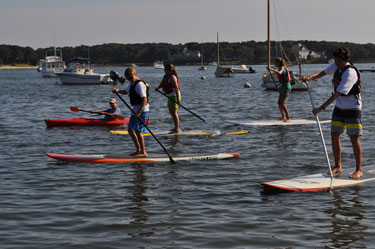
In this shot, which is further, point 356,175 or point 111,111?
point 111,111

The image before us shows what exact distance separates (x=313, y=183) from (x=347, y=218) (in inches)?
56.3

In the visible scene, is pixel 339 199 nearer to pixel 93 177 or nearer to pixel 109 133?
pixel 93 177

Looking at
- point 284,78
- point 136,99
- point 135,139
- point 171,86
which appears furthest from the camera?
point 284,78

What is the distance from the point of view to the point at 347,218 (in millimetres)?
7094

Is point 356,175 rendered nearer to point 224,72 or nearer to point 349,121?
point 349,121

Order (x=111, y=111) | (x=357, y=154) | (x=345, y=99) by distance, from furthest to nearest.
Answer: (x=111, y=111), (x=357, y=154), (x=345, y=99)

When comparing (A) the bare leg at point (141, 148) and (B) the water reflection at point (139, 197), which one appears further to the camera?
(A) the bare leg at point (141, 148)

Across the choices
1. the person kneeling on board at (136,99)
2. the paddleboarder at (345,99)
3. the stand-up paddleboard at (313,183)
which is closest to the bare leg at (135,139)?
the person kneeling on board at (136,99)

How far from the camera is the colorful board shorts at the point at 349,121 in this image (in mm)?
8273

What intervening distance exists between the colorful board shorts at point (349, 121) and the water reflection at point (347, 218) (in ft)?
3.09

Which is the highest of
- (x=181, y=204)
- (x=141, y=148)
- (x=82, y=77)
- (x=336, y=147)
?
(x=82, y=77)

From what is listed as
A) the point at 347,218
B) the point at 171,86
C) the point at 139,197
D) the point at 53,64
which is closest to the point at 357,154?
the point at 347,218

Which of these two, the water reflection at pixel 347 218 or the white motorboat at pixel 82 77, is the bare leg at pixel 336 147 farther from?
the white motorboat at pixel 82 77

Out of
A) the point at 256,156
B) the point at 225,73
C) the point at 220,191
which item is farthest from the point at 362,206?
the point at 225,73
